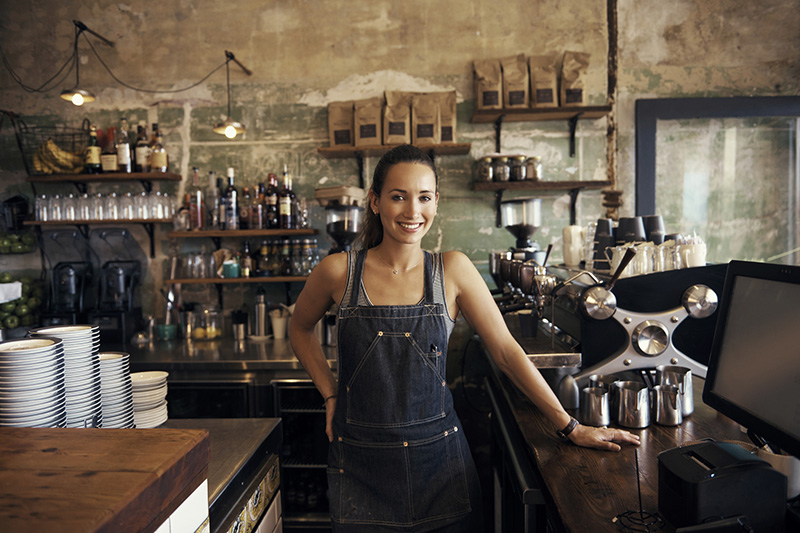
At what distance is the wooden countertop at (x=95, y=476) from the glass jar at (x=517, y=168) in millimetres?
2778

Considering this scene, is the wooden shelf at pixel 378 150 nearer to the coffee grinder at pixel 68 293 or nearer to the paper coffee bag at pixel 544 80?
the paper coffee bag at pixel 544 80

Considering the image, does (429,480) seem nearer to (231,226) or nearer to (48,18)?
(231,226)

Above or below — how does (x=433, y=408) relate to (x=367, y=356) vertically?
below

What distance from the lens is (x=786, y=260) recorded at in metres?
3.58

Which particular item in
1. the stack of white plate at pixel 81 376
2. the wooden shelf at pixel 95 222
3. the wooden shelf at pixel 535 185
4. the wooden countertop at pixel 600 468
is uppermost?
the wooden shelf at pixel 535 185

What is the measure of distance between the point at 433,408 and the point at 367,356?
0.83 ft

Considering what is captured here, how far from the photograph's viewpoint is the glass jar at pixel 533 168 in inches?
135

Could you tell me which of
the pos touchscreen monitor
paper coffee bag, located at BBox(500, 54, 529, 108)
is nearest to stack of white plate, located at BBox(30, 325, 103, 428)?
the pos touchscreen monitor

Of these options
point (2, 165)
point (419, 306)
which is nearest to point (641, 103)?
point (419, 306)

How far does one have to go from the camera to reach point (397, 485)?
153cm

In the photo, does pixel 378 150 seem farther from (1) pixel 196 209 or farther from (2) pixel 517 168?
(1) pixel 196 209

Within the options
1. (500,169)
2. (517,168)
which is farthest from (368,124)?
(517,168)

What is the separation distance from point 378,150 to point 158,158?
1.50m

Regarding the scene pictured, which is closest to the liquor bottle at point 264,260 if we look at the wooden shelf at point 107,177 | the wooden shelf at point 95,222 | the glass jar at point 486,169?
the wooden shelf at point 95,222
